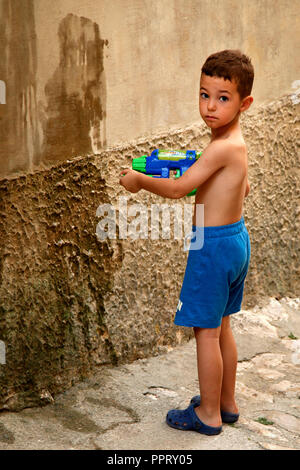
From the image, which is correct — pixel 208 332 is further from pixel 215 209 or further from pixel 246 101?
pixel 246 101

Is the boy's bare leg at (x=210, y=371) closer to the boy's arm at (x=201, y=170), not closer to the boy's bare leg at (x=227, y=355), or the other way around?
the boy's bare leg at (x=227, y=355)

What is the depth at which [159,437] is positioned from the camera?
7.64ft

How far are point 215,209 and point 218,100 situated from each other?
1.18 feet

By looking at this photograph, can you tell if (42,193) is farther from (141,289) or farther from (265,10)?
(265,10)

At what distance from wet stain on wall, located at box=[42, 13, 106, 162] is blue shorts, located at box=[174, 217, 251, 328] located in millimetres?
613

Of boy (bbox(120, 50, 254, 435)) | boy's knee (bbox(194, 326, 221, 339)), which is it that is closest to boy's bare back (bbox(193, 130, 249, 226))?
boy (bbox(120, 50, 254, 435))

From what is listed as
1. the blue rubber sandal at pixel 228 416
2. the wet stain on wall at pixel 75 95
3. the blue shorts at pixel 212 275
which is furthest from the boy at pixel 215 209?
the wet stain on wall at pixel 75 95

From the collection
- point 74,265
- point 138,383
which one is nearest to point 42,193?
point 74,265

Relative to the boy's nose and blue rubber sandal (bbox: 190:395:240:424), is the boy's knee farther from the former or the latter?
the boy's nose

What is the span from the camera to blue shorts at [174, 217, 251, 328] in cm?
228

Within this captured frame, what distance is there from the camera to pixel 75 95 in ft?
8.31

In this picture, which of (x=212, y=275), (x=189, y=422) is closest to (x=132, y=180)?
(x=212, y=275)

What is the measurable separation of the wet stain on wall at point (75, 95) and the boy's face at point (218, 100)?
0.53 m

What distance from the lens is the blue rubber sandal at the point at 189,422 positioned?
234 centimetres
